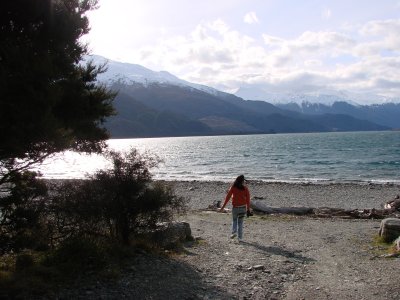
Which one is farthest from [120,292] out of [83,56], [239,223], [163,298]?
[239,223]

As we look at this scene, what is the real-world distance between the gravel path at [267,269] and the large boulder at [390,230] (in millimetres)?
572

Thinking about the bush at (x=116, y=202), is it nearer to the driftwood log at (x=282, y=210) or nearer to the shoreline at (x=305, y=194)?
the driftwood log at (x=282, y=210)

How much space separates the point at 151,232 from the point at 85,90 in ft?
13.3

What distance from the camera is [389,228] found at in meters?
14.0

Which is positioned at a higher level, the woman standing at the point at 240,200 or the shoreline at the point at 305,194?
the woman standing at the point at 240,200

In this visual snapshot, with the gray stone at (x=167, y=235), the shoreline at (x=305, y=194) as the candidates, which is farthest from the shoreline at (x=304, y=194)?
the gray stone at (x=167, y=235)

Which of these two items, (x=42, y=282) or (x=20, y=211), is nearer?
(x=42, y=282)

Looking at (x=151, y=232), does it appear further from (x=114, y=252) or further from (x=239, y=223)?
(x=239, y=223)

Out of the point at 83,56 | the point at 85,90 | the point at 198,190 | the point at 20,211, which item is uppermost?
the point at 83,56

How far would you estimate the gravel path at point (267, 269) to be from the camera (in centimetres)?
857

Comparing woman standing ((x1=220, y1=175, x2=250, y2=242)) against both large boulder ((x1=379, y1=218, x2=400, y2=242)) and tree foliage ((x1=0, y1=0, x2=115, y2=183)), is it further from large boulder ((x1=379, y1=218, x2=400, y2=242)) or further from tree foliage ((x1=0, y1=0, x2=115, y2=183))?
tree foliage ((x1=0, y1=0, x2=115, y2=183))

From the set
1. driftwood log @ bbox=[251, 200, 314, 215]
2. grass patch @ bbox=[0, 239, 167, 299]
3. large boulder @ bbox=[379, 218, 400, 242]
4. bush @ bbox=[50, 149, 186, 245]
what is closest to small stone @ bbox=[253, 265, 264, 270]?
bush @ bbox=[50, 149, 186, 245]

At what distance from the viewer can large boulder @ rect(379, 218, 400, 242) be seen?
13810 mm

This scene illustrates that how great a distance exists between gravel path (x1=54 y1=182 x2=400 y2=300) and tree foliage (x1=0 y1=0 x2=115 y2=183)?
295cm
